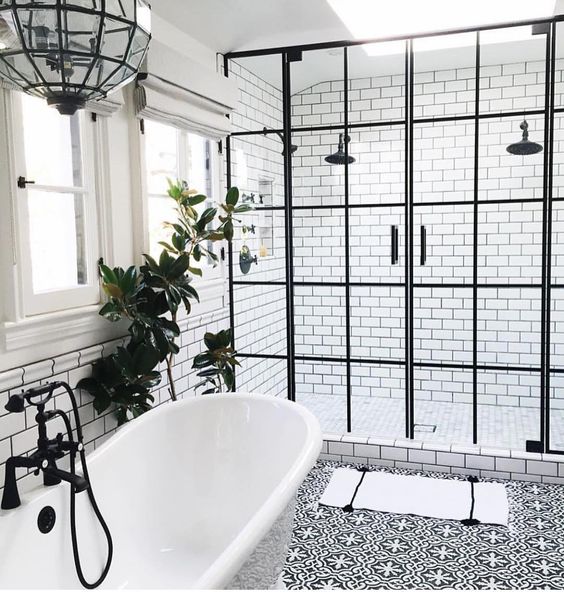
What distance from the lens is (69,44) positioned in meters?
1.27

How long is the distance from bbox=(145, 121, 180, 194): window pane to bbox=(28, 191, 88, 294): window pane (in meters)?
0.62

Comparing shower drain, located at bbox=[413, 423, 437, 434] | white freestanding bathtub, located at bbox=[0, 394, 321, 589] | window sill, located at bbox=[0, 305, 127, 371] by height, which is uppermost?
window sill, located at bbox=[0, 305, 127, 371]

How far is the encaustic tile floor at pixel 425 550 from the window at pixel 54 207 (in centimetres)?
155

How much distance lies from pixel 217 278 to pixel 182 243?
0.92m

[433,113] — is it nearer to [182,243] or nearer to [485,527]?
[182,243]

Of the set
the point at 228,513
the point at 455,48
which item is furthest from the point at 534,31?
the point at 228,513

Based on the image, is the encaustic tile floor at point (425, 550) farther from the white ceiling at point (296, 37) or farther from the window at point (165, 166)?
the white ceiling at point (296, 37)

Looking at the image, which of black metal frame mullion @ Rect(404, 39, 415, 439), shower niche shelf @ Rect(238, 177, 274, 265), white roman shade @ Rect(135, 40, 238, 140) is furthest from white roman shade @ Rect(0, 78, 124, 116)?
black metal frame mullion @ Rect(404, 39, 415, 439)

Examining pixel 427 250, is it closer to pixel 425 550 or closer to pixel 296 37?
pixel 296 37

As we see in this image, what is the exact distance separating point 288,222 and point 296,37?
1.14 meters

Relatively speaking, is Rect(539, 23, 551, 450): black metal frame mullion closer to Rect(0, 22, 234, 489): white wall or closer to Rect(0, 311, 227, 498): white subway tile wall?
Rect(0, 22, 234, 489): white wall

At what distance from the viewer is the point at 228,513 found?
2857 millimetres

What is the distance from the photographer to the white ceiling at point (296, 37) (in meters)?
3.49

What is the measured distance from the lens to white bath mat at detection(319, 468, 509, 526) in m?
3.29
